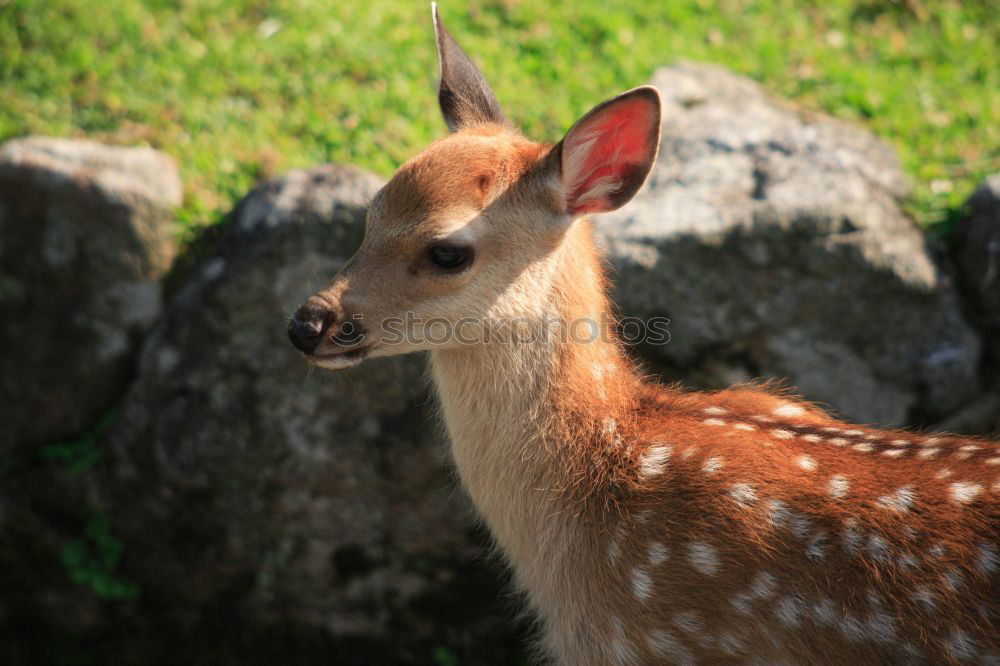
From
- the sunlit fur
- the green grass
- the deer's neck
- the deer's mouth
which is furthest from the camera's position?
the green grass

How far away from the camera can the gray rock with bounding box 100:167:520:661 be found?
4.13 m

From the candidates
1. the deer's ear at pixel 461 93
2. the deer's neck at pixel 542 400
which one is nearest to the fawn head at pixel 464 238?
the deer's neck at pixel 542 400

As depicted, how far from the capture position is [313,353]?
2914 millimetres

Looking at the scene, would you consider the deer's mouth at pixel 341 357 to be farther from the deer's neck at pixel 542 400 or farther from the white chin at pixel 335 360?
the deer's neck at pixel 542 400

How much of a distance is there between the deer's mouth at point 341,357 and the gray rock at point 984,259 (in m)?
2.92

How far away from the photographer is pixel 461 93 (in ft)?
11.3

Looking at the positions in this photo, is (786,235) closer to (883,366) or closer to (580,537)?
(883,366)

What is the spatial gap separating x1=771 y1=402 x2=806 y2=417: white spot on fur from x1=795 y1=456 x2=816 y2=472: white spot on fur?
1.49 ft

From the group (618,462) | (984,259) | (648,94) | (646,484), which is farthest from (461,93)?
(984,259)

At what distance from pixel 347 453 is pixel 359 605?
77 cm

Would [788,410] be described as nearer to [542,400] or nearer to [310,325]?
[542,400]

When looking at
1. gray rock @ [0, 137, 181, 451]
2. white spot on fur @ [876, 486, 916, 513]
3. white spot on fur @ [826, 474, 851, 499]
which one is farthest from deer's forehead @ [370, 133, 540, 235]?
gray rock @ [0, 137, 181, 451]

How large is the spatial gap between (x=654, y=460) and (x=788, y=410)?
657 mm

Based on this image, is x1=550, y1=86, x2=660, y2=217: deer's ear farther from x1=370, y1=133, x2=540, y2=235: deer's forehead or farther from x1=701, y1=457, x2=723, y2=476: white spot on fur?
x1=701, y1=457, x2=723, y2=476: white spot on fur
